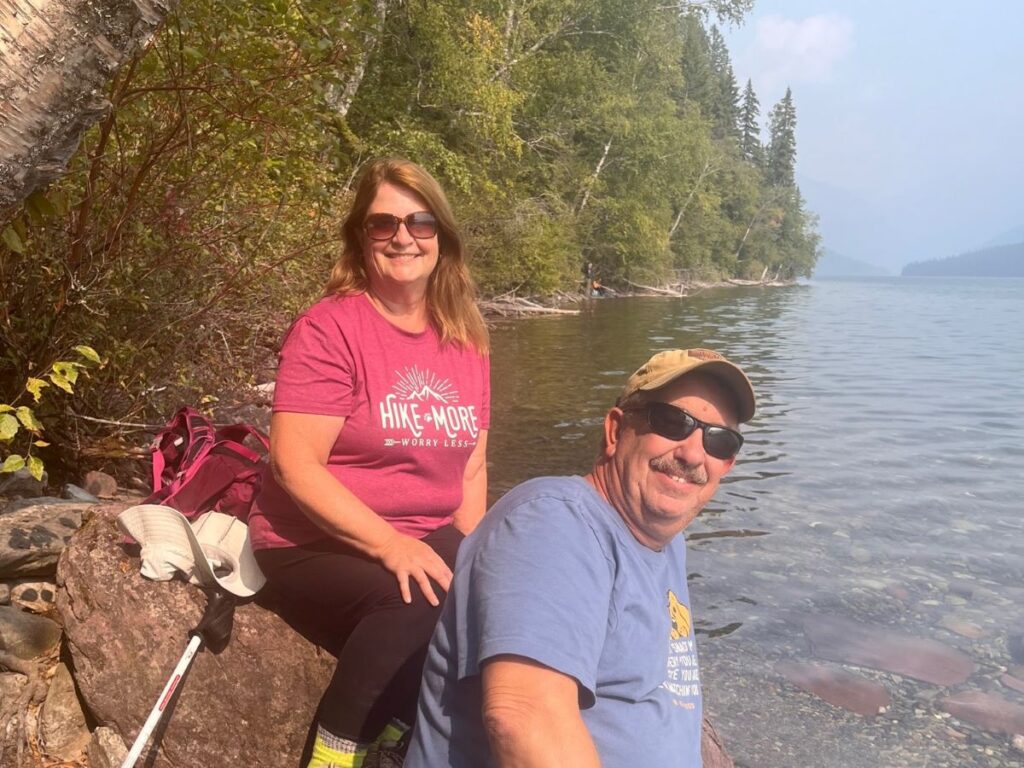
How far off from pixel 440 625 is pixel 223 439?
75.9 inches

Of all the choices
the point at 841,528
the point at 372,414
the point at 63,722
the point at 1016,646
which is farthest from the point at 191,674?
the point at 841,528

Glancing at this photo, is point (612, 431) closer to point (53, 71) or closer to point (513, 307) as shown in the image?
point (53, 71)

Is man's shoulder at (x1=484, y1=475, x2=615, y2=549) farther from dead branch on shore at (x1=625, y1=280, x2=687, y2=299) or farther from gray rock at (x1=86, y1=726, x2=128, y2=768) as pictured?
dead branch on shore at (x1=625, y1=280, x2=687, y2=299)

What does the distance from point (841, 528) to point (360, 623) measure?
646 cm

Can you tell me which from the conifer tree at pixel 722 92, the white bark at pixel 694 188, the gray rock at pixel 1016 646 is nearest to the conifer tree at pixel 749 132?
the conifer tree at pixel 722 92

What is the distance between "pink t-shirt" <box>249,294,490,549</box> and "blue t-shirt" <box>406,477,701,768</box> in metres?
1.03

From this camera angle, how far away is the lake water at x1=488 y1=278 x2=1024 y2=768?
4.81m

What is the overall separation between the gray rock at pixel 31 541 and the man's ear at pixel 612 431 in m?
2.59

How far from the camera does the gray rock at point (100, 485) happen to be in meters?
5.28

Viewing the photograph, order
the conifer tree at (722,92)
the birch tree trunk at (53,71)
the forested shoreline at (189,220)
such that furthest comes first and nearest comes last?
1. the conifer tree at (722,92)
2. the forested shoreline at (189,220)
3. the birch tree trunk at (53,71)

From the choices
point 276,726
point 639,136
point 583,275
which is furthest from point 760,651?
point 583,275

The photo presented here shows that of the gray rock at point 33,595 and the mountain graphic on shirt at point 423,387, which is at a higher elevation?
the mountain graphic on shirt at point 423,387

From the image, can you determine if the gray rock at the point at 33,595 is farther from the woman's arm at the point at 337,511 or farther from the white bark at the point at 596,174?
the white bark at the point at 596,174

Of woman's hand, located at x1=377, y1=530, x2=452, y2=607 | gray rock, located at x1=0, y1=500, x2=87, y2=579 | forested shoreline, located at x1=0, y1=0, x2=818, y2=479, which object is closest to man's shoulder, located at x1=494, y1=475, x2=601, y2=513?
woman's hand, located at x1=377, y1=530, x2=452, y2=607
